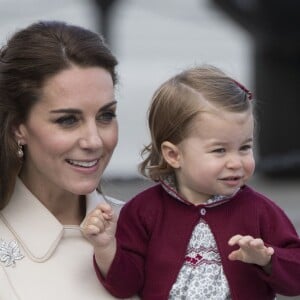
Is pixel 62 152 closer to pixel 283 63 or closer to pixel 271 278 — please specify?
pixel 271 278

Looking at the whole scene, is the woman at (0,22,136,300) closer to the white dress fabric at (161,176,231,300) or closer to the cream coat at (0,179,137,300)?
the cream coat at (0,179,137,300)

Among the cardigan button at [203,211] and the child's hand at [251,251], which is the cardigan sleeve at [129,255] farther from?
the child's hand at [251,251]

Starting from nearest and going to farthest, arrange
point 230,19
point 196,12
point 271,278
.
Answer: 1. point 271,278
2. point 230,19
3. point 196,12

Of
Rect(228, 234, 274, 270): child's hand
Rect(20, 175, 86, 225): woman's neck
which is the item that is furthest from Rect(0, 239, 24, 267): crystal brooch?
Rect(228, 234, 274, 270): child's hand

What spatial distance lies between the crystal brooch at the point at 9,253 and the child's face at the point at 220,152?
0.44 meters

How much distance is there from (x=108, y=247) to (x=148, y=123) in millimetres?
353

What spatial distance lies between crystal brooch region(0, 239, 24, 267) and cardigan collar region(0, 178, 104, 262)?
0.02 m

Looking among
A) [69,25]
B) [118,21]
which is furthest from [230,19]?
[69,25]

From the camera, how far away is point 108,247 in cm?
227

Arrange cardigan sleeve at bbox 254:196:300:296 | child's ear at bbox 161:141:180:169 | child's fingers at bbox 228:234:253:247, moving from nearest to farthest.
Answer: child's fingers at bbox 228:234:253:247 < cardigan sleeve at bbox 254:196:300:296 < child's ear at bbox 161:141:180:169

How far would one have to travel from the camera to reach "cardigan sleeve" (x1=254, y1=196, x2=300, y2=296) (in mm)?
2227

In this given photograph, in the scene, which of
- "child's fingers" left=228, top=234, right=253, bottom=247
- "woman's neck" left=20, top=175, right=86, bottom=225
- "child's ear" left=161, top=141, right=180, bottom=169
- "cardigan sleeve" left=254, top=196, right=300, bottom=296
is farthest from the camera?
"woman's neck" left=20, top=175, right=86, bottom=225

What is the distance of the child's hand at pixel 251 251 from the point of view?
212cm

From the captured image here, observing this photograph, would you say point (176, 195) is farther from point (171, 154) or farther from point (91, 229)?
point (91, 229)
